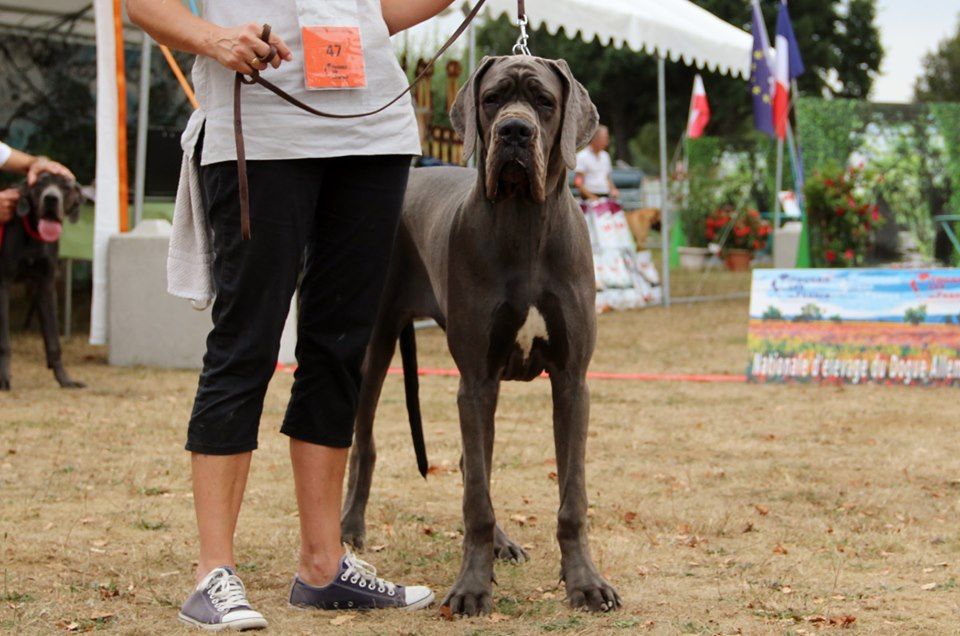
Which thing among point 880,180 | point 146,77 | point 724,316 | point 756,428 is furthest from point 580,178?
point 756,428

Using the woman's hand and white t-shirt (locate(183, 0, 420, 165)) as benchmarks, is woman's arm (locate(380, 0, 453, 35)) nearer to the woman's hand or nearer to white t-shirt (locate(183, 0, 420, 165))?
white t-shirt (locate(183, 0, 420, 165))

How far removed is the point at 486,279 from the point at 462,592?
87 cm

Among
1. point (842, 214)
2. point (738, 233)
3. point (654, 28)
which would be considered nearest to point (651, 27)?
point (654, 28)

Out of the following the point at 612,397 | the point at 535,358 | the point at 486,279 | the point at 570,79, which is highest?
the point at 570,79

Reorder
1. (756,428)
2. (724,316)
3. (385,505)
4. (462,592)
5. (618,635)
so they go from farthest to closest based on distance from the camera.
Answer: (724,316) < (756,428) < (385,505) < (462,592) < (618,635)

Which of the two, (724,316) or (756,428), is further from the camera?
(724,316)

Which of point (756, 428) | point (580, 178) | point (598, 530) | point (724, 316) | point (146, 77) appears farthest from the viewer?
point (580, 178)

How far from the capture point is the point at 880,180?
1460 cm

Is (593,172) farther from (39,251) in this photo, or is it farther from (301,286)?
(301,286)

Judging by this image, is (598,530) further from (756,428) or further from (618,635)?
(756,428)

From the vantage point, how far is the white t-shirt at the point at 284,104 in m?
2.91

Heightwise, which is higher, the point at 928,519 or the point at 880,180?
the point at 880,180

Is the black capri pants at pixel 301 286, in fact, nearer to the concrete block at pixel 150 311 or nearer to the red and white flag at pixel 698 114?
the concrete block at pixel 150 311

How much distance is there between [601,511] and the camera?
14.9ft
